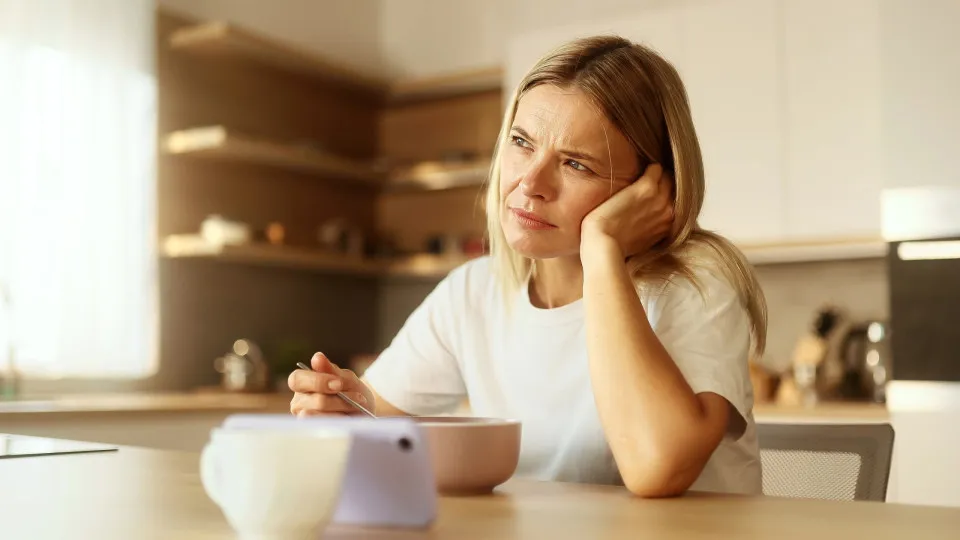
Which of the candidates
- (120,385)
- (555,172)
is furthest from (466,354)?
(120,385)

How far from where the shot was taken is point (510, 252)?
1529mm

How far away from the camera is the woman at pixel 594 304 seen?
A: 1.13m

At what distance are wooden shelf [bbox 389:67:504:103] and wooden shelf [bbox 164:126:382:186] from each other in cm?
40

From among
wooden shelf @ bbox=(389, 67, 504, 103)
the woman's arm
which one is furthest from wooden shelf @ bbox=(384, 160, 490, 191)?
the woman's arm

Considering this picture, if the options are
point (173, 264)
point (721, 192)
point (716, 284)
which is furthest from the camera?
point (173, 264)

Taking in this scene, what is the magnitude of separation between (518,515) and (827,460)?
2.25ft

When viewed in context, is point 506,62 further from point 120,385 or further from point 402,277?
point 120,385

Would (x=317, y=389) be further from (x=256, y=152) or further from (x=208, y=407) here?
(x=256, y=152)

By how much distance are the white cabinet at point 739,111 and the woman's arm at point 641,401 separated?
7.67ft

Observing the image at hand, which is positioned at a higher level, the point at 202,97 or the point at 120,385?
the point at 202,97

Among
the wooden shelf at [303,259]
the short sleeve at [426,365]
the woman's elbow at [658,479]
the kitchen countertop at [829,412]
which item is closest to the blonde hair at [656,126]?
the short sleeve at [426,365]

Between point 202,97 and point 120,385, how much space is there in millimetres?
1108

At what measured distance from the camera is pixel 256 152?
3746mm

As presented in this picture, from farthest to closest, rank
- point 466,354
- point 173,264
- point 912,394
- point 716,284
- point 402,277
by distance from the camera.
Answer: point 402,277 → point 173,264 → point 912,394 → point 466,354 → point 716,284
